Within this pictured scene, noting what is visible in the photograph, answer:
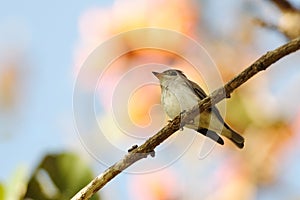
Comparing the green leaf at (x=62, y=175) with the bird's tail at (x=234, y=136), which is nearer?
the green leaf at (x=62, y=175)

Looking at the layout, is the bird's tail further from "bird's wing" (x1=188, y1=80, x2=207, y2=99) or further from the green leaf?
the green leaf

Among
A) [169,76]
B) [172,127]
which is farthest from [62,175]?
[169,76]

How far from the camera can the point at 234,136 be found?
149 centimetres

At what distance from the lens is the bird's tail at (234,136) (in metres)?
1.49

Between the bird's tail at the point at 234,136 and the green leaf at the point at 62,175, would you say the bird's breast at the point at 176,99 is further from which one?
the green leaf at the point at 62,175

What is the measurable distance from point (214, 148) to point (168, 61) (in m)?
0.24

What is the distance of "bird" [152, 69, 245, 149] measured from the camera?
4.68 feet

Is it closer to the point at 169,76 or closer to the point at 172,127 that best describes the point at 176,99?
the point at 169,76

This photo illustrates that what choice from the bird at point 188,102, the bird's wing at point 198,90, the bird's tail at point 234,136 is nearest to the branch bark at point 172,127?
the bird at point 188,102

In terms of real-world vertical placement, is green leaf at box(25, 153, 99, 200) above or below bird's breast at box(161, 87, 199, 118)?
below

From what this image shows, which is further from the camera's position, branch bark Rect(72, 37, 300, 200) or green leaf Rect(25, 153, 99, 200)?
green leaf Rect(25, 153, 99, 200)

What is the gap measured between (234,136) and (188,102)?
18 cm

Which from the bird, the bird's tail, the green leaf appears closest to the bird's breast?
the bird

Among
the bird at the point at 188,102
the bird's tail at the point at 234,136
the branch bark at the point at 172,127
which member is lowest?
the branch bark at the point at 172,127
